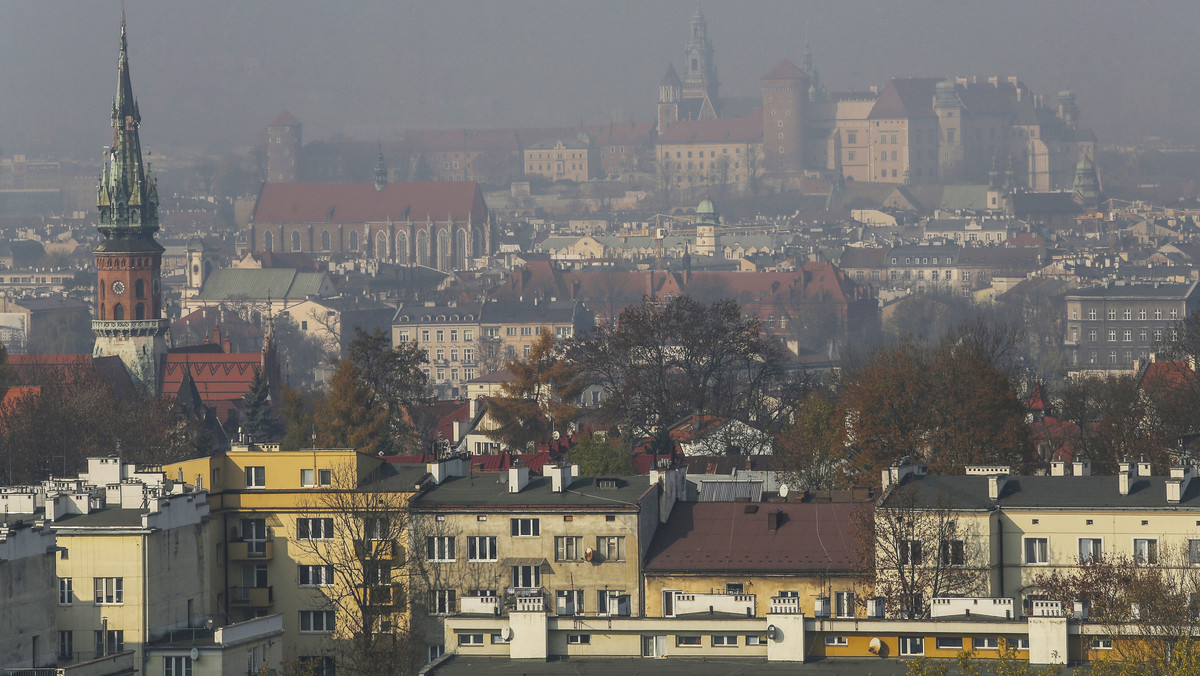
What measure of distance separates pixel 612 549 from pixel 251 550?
6411 mm

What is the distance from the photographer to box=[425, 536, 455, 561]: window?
4538 centimetres

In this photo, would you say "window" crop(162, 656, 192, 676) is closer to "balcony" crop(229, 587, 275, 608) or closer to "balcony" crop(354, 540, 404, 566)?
"balcony" crop(354, 540, 404, 566)

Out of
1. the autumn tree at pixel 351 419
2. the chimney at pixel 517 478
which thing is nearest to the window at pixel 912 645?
the chimney at pixel 517 478

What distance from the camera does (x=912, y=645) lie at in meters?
36.2

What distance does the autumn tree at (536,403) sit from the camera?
250ft

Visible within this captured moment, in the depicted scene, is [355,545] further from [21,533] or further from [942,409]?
[942,409]

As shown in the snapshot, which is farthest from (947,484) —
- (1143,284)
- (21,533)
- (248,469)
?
(1143,284)

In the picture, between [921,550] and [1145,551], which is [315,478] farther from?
[1145,551]

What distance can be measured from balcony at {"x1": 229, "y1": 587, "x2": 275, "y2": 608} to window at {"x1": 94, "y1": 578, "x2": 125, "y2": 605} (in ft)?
18.0

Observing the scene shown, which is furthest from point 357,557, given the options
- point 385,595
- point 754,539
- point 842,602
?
point 842,602

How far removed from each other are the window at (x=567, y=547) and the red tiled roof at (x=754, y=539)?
1.17 m

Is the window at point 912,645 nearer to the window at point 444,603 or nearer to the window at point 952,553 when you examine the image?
the window at point 952,553

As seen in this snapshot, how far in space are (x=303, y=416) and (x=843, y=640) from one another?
145ft

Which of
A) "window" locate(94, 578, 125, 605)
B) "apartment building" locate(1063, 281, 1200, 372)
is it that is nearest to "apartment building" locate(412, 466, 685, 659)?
"window" locate(94, 578, 125, 605)
